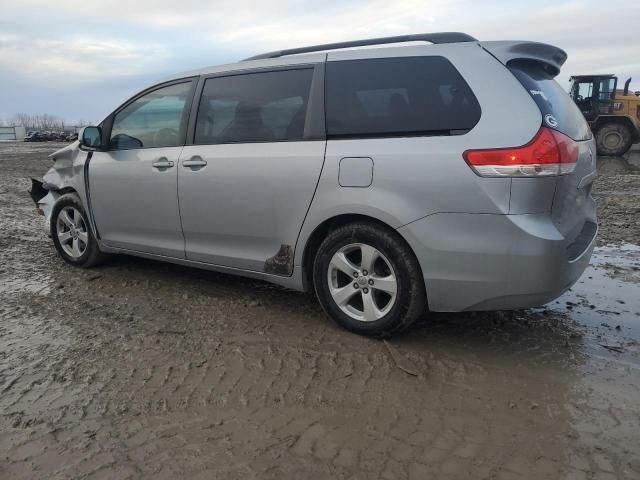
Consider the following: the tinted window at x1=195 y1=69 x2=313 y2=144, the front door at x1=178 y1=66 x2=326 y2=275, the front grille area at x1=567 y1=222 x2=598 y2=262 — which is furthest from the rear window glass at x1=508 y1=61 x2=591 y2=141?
the tinted window at x1=195 y1=69 x2=313 y2=144

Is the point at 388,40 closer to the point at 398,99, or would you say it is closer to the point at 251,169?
the point at 398,99

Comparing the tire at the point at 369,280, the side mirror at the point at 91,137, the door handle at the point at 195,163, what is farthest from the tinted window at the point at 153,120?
the tire at the point at 369,280

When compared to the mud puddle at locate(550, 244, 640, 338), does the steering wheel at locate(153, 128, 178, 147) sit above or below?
above

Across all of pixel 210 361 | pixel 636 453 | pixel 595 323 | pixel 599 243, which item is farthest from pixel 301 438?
pixel 599 243

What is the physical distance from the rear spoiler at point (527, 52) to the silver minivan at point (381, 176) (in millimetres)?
11

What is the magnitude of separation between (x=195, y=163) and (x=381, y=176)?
153 centimetres

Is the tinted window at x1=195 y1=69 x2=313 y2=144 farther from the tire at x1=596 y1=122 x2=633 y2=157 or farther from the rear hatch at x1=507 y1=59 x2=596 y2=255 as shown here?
the tire at x1=596 y1=122 x2=633 y2=157

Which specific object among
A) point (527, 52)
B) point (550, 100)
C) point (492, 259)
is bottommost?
point (492, 259)

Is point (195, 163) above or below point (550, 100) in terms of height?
below

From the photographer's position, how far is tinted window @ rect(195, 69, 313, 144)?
11.8 ft

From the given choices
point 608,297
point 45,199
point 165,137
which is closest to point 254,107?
point 165,137

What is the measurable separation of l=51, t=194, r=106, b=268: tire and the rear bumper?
3215 mm

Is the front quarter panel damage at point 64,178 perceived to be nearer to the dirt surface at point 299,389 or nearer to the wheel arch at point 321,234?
the dirt surface at point 299,389

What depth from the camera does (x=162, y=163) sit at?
4176mm
